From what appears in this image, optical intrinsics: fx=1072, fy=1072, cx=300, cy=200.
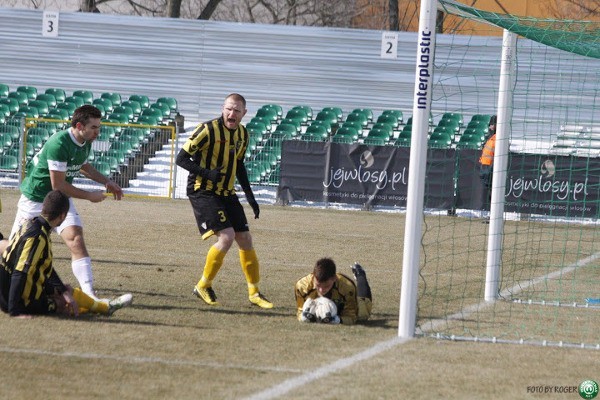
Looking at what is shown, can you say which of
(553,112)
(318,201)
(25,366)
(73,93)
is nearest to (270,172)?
(318,201)

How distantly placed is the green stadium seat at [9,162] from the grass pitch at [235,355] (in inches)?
582

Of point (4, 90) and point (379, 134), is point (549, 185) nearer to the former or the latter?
point (379, 134)

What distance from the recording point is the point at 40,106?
29500mm

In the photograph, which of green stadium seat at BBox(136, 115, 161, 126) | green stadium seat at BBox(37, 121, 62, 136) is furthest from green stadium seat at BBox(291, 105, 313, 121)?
green stadium seat at BBox(37, 121, 62, 136)

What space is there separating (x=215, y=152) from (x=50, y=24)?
24492 millimetres

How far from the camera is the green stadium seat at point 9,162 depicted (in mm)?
25891

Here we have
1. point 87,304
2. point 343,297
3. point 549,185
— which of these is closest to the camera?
point 87,304

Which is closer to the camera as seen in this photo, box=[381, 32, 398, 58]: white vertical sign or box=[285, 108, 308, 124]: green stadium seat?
box=[285, 108, 308, 124]: green stadium seat

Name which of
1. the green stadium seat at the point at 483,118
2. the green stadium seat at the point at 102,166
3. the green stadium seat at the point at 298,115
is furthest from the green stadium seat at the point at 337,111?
Answer: the green stadium seat at the point at 102,166

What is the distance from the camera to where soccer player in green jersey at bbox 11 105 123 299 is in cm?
898

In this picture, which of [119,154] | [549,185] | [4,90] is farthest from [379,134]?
[4,90]

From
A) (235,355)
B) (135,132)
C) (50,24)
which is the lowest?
(235,355)

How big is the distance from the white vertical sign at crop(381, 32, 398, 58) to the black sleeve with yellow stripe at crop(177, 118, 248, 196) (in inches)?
852

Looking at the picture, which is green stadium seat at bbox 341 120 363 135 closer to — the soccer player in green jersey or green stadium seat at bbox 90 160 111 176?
green stadium seat at bbox 90 160 111 176
